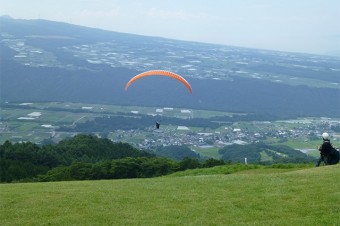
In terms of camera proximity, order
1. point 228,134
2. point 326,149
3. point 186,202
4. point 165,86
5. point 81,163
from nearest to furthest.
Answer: point 186,202 → point 326,149 → point 81,163 → point 228,134 → point 165,86

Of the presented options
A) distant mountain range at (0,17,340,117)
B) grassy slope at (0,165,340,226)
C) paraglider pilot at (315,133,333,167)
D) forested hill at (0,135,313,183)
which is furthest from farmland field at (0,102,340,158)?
grassy slope at (0,165,340,226)

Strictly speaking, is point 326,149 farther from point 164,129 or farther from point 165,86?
point 165,86

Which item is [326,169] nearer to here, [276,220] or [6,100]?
[276,220]

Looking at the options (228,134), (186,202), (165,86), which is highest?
(186,202)

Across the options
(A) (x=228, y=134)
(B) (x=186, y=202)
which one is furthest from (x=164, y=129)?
(B) (x=186, y=202)

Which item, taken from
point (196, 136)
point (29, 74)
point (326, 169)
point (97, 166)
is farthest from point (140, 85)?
point (326, 169)

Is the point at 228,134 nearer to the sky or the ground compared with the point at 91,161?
nearer to the ground

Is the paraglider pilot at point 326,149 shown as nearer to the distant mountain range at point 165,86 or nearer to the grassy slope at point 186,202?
the grassy slope at point 186,202

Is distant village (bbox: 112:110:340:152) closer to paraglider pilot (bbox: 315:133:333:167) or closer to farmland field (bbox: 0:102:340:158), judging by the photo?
farmland field (bbox: 0:102:340:158)

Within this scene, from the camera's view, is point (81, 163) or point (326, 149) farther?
point (81, 163)
